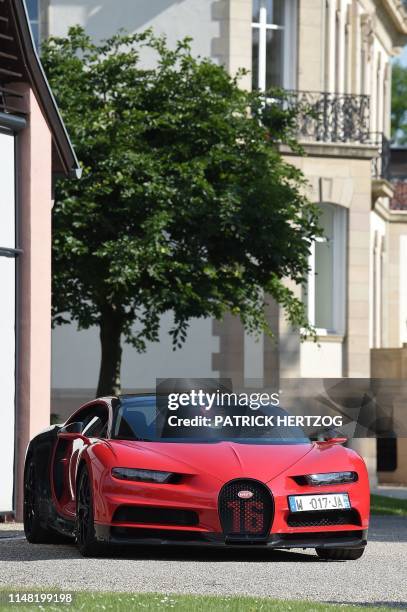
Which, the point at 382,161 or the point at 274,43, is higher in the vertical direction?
the point at 274,43

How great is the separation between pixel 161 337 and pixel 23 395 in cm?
1466

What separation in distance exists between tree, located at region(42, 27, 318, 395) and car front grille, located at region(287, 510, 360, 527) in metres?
11.9

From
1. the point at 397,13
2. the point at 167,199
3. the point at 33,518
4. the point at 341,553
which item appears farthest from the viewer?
the point at 397,13

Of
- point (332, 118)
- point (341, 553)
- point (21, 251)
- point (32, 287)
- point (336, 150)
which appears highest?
point (332, 118)

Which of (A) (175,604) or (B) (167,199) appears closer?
(A) (175,604)

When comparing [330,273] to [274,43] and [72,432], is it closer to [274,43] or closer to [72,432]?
[274,43]

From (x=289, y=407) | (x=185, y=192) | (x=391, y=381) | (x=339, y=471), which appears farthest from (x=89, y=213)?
(x=339, y=471)

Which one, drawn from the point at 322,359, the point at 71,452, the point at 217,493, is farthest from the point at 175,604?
the point at 322,359

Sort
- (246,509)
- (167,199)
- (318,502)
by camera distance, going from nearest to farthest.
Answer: (246,509) < (318,502) < (167,199)

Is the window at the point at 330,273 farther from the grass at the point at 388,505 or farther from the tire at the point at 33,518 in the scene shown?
the tire at the point at 33,518

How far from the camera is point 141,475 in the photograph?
44.2 ft

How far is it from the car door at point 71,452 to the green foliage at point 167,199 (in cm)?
1006

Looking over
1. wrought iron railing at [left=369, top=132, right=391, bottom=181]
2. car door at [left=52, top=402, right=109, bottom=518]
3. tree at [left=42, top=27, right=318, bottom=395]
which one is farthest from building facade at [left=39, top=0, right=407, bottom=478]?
car door at [left=52, top=402, right=109, bottom=518]

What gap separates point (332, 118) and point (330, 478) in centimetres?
2139
